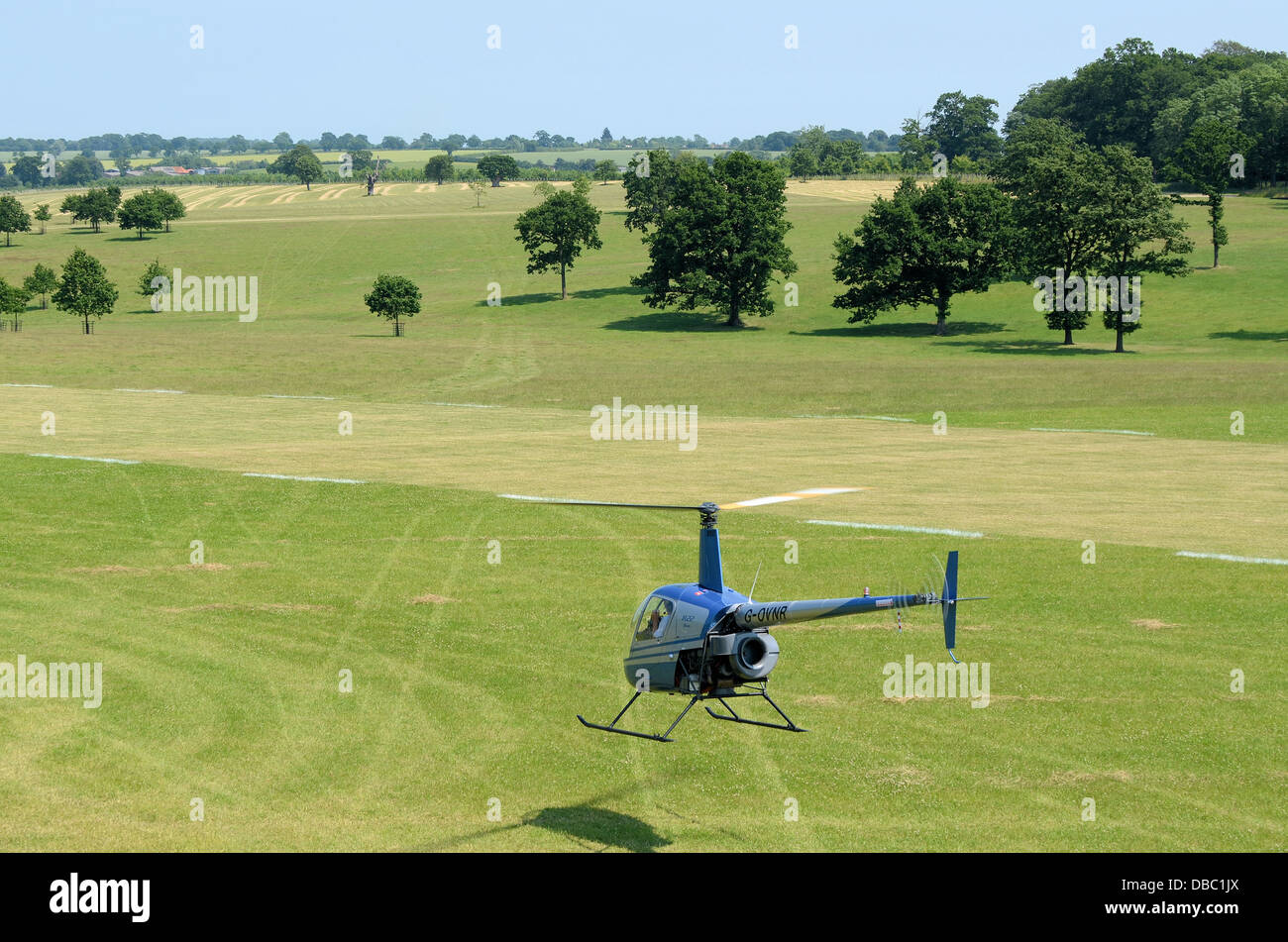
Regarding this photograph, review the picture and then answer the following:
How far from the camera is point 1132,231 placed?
123750 millimetres

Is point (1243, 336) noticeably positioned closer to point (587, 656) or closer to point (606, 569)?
point (606, 569)

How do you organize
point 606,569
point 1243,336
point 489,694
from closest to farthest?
point 489,694, point 606,569, point 1243,336

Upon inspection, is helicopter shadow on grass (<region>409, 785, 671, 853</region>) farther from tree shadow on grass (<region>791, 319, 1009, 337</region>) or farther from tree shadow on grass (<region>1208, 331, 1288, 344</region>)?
tree shadow on grass (<region>791, 319, 1009, 337</region>)

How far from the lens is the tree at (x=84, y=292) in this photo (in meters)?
156

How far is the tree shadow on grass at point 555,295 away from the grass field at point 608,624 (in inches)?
3456

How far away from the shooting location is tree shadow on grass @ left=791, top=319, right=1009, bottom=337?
148125mm

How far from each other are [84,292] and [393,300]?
38.8 metres

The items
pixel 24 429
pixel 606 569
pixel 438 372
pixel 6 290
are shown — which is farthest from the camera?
pixel 6 290

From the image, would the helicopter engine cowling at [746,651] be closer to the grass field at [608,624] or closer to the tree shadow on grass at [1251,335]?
the grass field at [608,624]

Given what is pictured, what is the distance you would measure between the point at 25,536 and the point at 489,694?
1090 inches

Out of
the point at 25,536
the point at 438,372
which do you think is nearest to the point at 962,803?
the point at 25,536

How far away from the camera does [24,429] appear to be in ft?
271

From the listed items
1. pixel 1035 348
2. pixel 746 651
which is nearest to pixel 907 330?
pixel 1035 348

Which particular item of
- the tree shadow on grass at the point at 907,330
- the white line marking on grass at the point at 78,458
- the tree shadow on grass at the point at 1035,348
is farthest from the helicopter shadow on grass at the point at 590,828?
the tree shadow on grass at the point at 907,330
